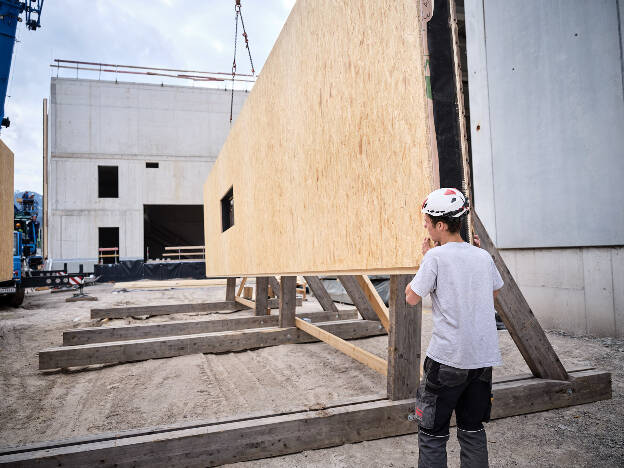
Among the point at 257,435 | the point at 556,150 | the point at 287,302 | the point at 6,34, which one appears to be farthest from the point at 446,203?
the point at 6,34

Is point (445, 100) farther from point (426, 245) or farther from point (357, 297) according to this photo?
point (357, 297)

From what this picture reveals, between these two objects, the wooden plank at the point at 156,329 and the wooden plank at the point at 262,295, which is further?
the wooden plank at the point at 262,295

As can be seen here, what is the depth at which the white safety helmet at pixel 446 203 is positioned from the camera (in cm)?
174

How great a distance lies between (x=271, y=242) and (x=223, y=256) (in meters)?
3.38

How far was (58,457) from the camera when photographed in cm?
217

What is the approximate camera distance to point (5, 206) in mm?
7969

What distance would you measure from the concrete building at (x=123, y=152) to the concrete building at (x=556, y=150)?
2037 centimetres

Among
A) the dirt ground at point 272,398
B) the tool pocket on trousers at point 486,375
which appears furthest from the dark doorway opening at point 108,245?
the tool pocket on trousers at point 486,375

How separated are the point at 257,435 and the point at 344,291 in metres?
8.20

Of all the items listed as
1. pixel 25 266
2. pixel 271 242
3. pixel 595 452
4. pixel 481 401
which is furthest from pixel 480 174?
pixel 25 266

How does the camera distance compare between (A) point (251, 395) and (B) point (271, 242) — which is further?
(B) point (271, 242)

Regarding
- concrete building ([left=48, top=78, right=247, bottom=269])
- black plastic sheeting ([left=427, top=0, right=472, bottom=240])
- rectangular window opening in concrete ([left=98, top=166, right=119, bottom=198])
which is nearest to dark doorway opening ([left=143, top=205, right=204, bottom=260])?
rectangular window opening in concrete ([left=98, top=166, right=119, bottom=198])

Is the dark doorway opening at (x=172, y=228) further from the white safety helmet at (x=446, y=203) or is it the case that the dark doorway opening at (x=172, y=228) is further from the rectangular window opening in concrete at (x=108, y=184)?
the white safety helmet at (x=446, y=203)

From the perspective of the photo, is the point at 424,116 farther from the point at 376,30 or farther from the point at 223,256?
the point at 223,256
